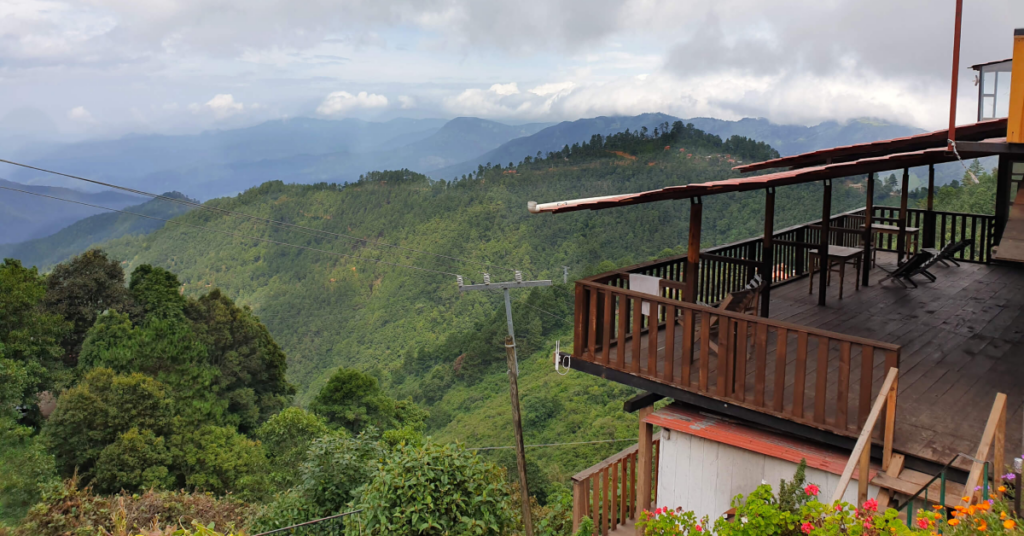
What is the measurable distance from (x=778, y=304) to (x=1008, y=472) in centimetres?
365

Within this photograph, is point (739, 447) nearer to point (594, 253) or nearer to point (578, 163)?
point (594, 253)

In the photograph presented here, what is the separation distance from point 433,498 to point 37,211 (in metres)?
182

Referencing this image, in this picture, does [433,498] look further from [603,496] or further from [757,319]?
[757,319]

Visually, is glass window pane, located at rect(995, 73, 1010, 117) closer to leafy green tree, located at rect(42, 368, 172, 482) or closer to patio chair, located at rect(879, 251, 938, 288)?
patio chair, located at rect(879, 251, 938, 288)

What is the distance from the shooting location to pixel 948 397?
391cm

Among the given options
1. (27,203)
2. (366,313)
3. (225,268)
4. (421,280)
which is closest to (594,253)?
(421,280)

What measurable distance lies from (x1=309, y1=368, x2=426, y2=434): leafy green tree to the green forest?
9cm

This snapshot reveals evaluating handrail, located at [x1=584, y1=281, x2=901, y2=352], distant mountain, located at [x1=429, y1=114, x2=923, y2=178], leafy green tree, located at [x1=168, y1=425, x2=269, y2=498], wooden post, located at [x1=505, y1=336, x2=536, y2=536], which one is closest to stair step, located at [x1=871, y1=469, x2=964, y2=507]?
handrail, located at [x1=584, y1=281, x2=901, y2=352]

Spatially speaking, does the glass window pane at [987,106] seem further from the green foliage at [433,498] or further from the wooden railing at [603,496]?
the green foliage at [433,498]

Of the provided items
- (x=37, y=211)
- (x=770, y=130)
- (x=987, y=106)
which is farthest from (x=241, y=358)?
(x=37, y=211)

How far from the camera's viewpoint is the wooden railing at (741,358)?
3383mm

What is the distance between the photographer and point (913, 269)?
7367mm

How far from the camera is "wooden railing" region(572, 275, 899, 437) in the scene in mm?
3383

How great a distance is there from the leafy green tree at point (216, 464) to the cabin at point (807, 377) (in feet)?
57.3
